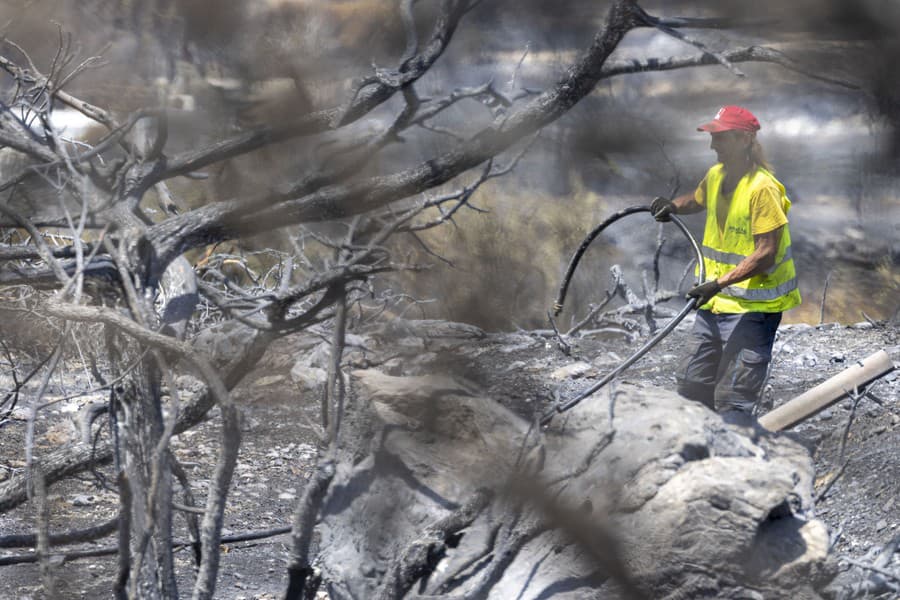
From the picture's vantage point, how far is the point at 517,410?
1244 mm

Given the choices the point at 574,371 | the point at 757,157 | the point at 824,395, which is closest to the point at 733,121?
the point at 757,157

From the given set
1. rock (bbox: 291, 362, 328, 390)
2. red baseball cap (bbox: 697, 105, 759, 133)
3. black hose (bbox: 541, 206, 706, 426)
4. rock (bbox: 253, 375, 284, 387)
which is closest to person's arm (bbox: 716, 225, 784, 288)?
red baseball cap (bbox: 697, 105, 759, 133)

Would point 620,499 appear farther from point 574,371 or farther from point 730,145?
point 574,371

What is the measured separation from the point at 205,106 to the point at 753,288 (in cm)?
113

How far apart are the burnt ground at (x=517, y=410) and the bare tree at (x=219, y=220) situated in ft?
0.63

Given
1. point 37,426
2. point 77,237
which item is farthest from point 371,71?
point 37,426

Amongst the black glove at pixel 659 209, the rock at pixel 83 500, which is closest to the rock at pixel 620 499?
the black glove at pixel 659 209

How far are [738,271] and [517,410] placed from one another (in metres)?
0.64

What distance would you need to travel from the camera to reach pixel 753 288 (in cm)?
178

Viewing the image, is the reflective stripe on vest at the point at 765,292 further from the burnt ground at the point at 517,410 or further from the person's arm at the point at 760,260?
the burnt ground at the point at 517,410

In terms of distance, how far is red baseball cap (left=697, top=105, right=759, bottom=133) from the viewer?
146 centimetres

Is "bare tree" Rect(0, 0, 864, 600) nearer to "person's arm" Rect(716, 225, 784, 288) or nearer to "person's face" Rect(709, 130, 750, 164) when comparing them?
"person's face" Rect(709, 130, 750, 164)

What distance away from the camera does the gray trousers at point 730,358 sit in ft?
6.05

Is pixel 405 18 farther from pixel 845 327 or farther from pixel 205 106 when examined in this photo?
pixel 845 327
